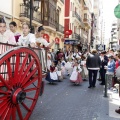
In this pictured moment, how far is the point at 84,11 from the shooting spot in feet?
208

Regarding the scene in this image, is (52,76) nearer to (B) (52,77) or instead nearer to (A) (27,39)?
(B) (52,77)

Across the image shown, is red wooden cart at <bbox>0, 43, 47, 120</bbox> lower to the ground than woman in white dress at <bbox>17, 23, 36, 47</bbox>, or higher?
lower

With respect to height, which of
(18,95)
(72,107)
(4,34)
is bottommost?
(72,107)

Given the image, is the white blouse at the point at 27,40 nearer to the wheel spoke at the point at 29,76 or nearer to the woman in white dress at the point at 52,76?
the wheel spoke at the point at 29,76

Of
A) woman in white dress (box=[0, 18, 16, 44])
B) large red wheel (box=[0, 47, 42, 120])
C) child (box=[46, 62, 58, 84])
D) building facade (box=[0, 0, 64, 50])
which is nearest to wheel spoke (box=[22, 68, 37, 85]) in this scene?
large red wheel (box=[0, 47, 42, 120])

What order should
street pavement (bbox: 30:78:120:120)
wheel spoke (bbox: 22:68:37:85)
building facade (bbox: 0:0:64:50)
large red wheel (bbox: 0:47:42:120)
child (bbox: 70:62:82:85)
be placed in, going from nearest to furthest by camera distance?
large red wheel (bbox: 0:47:42:120) → wheel spoke (bbox: 22:68:37:85) → street pavement (bbox: 30:78:120:120) → child (bbox: 70:62:82:85) → building facade (bbox: 0:0:64:50)

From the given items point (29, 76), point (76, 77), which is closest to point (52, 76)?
point (76, 77)

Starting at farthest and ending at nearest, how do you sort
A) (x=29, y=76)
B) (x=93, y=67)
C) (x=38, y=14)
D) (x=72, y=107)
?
(x=38, y=14) < (x=93, y=67) < (x=72, y=107) < (x=29, y=76)

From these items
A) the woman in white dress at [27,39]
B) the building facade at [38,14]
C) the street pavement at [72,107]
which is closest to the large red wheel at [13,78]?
the woman in white dress at [27,39]

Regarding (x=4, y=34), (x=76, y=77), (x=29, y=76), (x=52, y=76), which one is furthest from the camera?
(x=52, y=76)

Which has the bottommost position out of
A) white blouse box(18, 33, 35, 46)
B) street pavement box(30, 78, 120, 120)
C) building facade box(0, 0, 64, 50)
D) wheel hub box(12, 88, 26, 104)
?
street pavement box(30, 78, 120, 120)

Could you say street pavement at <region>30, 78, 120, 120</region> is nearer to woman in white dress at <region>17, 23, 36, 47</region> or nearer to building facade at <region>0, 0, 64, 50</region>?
woman in white dress at <region>17, 23, 36, 47</region>

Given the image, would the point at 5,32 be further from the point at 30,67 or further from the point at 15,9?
the point at 15,9

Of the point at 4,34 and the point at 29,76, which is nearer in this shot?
the point at 29,76
